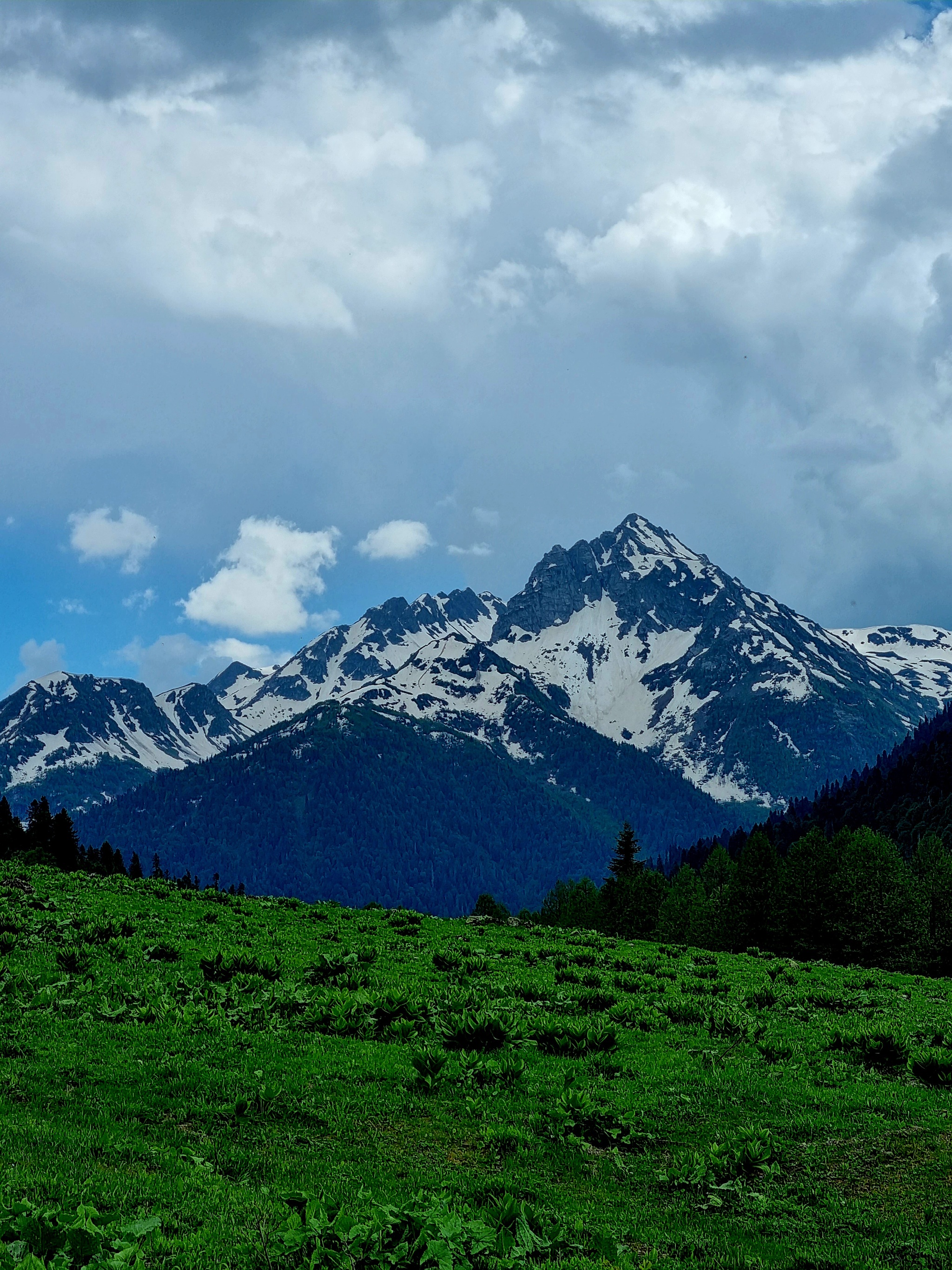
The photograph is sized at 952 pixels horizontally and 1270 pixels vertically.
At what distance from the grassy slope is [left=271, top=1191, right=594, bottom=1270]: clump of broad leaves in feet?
1.55

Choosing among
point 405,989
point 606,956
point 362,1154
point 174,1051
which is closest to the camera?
point 362,1154

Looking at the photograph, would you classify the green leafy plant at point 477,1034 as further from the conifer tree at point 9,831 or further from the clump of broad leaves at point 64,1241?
the conifer tree at point 9,831

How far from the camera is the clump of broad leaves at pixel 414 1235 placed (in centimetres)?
1048

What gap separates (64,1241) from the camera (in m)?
10.0

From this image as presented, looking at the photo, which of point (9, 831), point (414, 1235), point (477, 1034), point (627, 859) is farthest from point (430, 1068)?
point (9, 831)

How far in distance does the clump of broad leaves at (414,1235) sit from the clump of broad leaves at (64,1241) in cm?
177

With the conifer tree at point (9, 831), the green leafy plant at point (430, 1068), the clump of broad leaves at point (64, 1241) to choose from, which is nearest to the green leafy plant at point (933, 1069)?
the green leafy plant at point (430, 1068)

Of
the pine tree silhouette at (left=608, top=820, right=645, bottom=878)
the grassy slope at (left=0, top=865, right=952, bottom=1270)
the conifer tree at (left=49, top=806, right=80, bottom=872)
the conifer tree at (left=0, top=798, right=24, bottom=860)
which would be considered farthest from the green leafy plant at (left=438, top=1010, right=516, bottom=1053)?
the conifer tree at (left=49, top=806, right=80, bottom=872)

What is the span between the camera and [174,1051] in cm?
1872

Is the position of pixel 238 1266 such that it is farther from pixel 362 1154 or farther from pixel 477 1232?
pixel 362 1154

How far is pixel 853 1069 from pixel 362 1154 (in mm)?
12760

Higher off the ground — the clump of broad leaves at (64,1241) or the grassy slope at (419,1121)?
the clump of broad leaves at (64,1241)

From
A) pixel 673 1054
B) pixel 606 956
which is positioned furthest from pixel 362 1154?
pixel 606 956

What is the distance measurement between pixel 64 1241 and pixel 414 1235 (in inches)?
153
